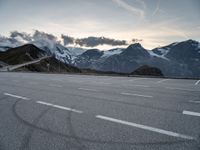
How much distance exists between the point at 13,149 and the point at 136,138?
2.49 metres

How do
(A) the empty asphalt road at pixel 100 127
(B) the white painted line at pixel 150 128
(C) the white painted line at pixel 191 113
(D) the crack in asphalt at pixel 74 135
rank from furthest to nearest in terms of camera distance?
1. (C) the white painted line at pixel 191 113
2. (B) the white painted line at pixel 150 128
3. (A) the empty asphalt road at pixel 100 127
4. (D) the crack in asphalt at pixel 74 135

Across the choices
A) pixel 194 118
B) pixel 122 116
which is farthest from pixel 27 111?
pixel 194 118

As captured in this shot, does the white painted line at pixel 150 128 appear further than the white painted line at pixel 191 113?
No

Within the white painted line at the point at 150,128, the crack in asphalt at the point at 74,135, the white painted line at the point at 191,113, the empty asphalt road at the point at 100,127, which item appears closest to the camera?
the crack in asphalt at the point at 74,135

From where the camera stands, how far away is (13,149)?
3.74 meters

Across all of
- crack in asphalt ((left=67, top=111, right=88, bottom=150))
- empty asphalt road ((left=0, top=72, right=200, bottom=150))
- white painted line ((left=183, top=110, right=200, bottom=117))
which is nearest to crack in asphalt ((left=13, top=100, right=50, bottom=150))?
empty asphalt road ((left=0, top=72, right=200, bottom=150))

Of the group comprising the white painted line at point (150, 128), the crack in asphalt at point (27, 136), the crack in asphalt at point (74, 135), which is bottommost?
the crack in asphalt at point (27, 136)

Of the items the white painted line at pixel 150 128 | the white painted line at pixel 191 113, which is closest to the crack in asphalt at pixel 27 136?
the white painted line at pixel 150 128

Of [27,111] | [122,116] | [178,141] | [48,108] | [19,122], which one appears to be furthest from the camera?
[48,108]

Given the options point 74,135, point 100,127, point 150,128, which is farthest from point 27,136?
point 150,128

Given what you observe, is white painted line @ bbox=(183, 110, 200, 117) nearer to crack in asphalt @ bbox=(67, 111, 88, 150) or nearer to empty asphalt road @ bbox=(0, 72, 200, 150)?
empty asphalt road @ bbox=(0, 72, 200, 150)

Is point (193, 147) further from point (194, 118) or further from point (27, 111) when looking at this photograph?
point (27, 111)

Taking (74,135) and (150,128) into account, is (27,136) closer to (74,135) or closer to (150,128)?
(74,135)

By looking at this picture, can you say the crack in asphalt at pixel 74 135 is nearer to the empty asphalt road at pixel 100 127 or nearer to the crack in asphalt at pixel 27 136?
the empty asphalt road at pixel 100 127
